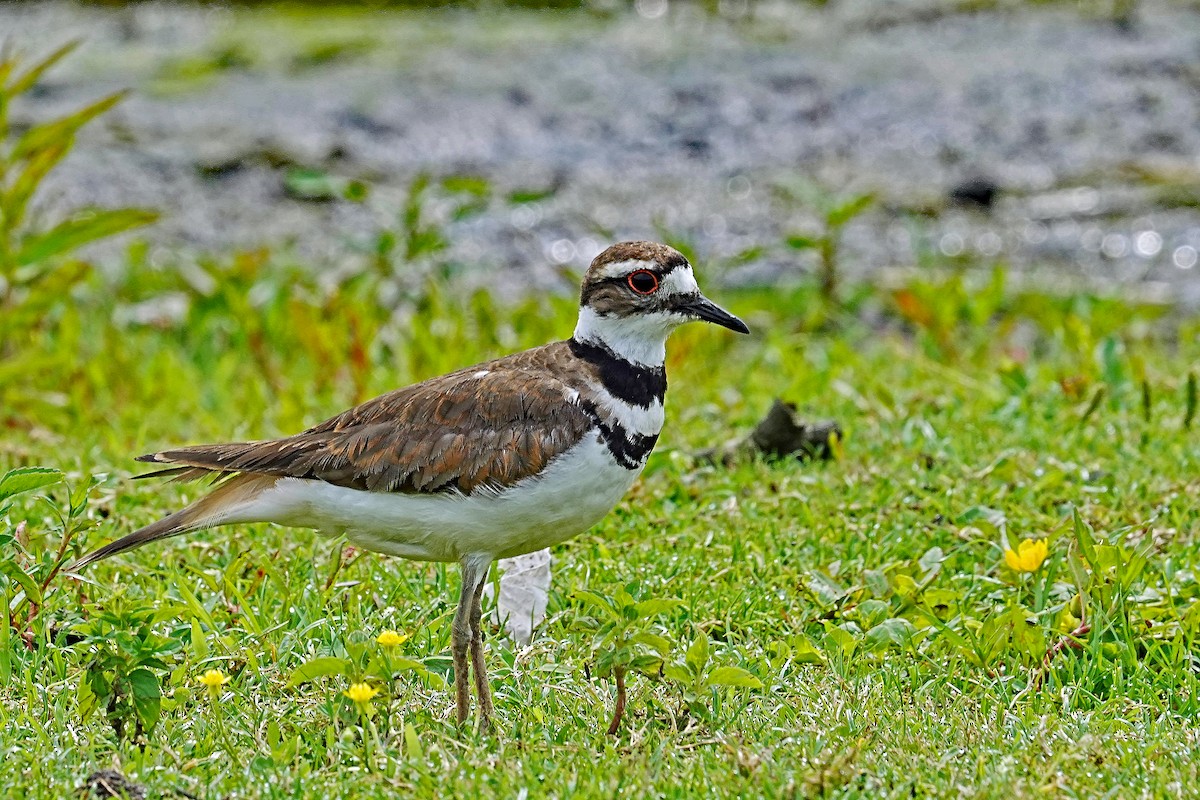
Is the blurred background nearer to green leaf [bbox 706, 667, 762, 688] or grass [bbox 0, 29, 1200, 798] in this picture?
grass [bbox 0, 29, 1200, 798]

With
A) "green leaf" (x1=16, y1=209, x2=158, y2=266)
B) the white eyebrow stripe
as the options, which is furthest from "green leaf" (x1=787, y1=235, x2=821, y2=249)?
the white eyebrow stripe

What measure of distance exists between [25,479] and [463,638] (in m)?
1.17

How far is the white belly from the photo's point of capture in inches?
150

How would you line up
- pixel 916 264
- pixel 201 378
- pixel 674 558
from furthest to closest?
pixel 916 264 → pixel 201 378 → pixel 674 558

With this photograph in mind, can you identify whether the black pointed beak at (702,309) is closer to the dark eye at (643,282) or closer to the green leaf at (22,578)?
the dark eye at (643,282)

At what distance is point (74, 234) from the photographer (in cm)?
640

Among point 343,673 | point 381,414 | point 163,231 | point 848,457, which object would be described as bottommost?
point 163,231

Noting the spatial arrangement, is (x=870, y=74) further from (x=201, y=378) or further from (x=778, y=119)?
(x=201, y=378)

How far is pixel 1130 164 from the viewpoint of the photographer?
1032cm

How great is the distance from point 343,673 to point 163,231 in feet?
23.8

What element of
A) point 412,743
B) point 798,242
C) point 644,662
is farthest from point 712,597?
point 798,242

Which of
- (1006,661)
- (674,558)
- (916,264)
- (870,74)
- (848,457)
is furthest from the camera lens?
(870,74)

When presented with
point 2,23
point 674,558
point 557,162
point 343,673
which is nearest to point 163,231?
point 557,162

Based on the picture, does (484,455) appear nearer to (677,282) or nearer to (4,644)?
(677,282)
